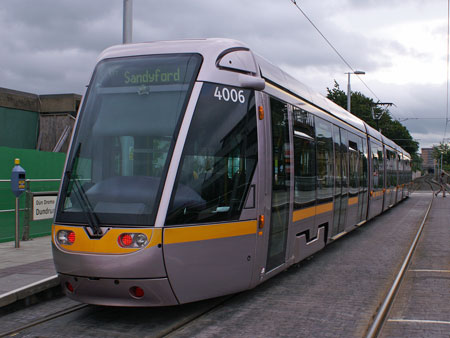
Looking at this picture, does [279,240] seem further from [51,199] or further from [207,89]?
[51,199]

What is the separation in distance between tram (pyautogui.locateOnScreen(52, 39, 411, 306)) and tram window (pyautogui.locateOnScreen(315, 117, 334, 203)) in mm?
2260

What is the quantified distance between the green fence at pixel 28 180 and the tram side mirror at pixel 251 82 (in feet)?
21.2

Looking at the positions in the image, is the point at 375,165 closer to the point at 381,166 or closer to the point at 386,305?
the point at 381,166

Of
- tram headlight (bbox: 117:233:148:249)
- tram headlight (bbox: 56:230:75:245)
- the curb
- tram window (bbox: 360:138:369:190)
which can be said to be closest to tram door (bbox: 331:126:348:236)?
tram window (bbox: 360:138:369:190)

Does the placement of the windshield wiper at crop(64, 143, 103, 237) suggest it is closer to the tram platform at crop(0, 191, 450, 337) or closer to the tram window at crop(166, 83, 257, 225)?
the tram window at crop(166, 83, 257, 225)

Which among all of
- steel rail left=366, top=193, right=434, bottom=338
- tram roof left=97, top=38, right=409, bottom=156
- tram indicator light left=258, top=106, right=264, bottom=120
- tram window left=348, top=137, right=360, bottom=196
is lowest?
steel rail left=366, top=193, right=434, bottom=338

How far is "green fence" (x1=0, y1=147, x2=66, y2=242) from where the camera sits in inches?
415

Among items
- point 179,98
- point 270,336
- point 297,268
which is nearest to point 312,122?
point 297,268

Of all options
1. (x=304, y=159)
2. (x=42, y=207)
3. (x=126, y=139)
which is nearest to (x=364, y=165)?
(x=304, y=159)

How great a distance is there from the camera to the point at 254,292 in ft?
22.9

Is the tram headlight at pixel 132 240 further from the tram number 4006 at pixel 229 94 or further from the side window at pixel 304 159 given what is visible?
the side window at pixel 304 159

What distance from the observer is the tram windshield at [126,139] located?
5.29m

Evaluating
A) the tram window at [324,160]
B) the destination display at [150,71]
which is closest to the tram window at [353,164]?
the tram window at [324,160]

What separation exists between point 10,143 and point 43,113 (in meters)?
1.60
